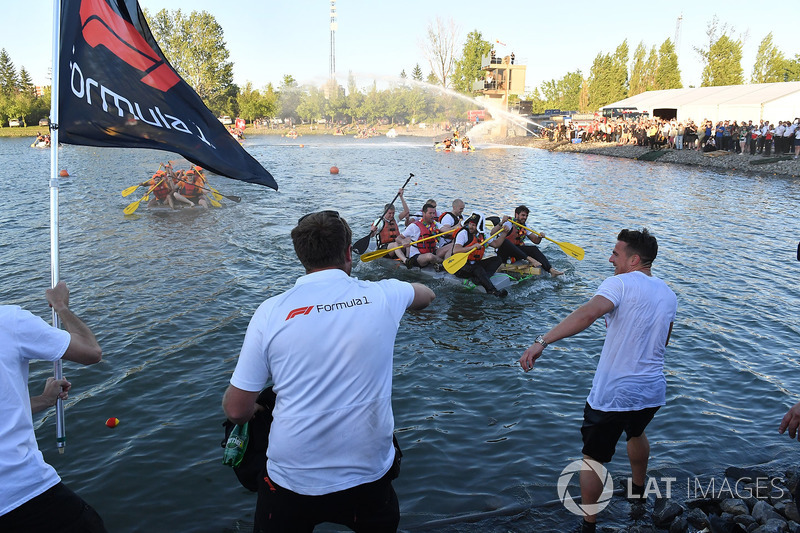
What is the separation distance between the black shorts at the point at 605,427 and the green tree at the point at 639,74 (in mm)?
80881

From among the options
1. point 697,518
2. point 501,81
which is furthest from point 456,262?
point 501,81

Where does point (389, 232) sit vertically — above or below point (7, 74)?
below

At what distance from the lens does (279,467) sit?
9.07 feet

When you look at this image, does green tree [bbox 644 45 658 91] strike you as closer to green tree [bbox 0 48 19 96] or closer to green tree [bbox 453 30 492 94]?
green tree [bbox 453 30 492 94]

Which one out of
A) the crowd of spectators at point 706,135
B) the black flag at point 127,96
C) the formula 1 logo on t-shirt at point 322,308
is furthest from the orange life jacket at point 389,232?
the crowd of spectators at point 706,135

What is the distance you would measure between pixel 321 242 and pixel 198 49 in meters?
102

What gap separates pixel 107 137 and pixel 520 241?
986 cm

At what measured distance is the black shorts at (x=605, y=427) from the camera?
13.9ft

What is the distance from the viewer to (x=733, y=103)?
39.8 metres

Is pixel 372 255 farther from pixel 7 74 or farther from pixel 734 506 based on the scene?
pixel 7 74

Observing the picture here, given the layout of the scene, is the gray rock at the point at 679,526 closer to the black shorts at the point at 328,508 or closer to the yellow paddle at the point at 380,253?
the black shorts at the point at 328,508

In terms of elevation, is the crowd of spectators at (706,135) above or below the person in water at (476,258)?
above

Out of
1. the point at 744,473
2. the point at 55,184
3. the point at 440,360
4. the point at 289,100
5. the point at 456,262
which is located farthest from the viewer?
the point at 289,100

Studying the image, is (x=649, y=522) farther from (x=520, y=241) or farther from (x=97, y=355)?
(x=520, y=241)
